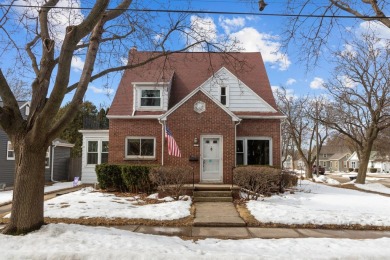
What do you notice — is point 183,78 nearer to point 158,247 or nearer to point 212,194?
point 212,194

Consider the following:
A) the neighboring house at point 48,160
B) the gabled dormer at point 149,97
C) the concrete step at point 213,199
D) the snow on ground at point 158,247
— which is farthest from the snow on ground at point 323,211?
the neighboring house at point 48,160

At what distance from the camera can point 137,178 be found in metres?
14.4

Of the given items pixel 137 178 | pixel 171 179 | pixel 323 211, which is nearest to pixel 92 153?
pixel 137 178

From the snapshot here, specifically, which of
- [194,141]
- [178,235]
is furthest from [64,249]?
[194,141]

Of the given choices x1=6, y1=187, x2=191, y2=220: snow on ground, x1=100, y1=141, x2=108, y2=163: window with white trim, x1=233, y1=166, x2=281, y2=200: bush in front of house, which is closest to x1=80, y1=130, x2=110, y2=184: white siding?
x1=100, y1=141, x2=108, y2=163: window with white trim

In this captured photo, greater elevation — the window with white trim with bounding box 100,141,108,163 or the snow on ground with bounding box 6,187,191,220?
the window with white trim with bounding box 100,141,108,163

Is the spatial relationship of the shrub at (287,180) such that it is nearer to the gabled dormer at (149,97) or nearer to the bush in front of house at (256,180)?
the bush in front of house at (256,180)

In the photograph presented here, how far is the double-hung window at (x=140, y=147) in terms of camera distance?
16875 millimetres

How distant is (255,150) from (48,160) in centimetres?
1504

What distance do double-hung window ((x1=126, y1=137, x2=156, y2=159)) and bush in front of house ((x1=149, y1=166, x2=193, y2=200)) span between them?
3.97 m

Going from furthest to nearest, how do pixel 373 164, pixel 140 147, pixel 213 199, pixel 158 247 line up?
pixel 373 164
pixel 140 147
pixel 213 199
pixel 158 247

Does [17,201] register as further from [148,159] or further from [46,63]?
[148,159]

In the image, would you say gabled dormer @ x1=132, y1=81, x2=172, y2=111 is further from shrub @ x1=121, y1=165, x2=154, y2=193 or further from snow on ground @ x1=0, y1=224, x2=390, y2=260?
snow on ground @ x1=0, y1=224, x2=390, y2=260

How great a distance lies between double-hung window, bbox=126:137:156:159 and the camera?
16875 millimetres
